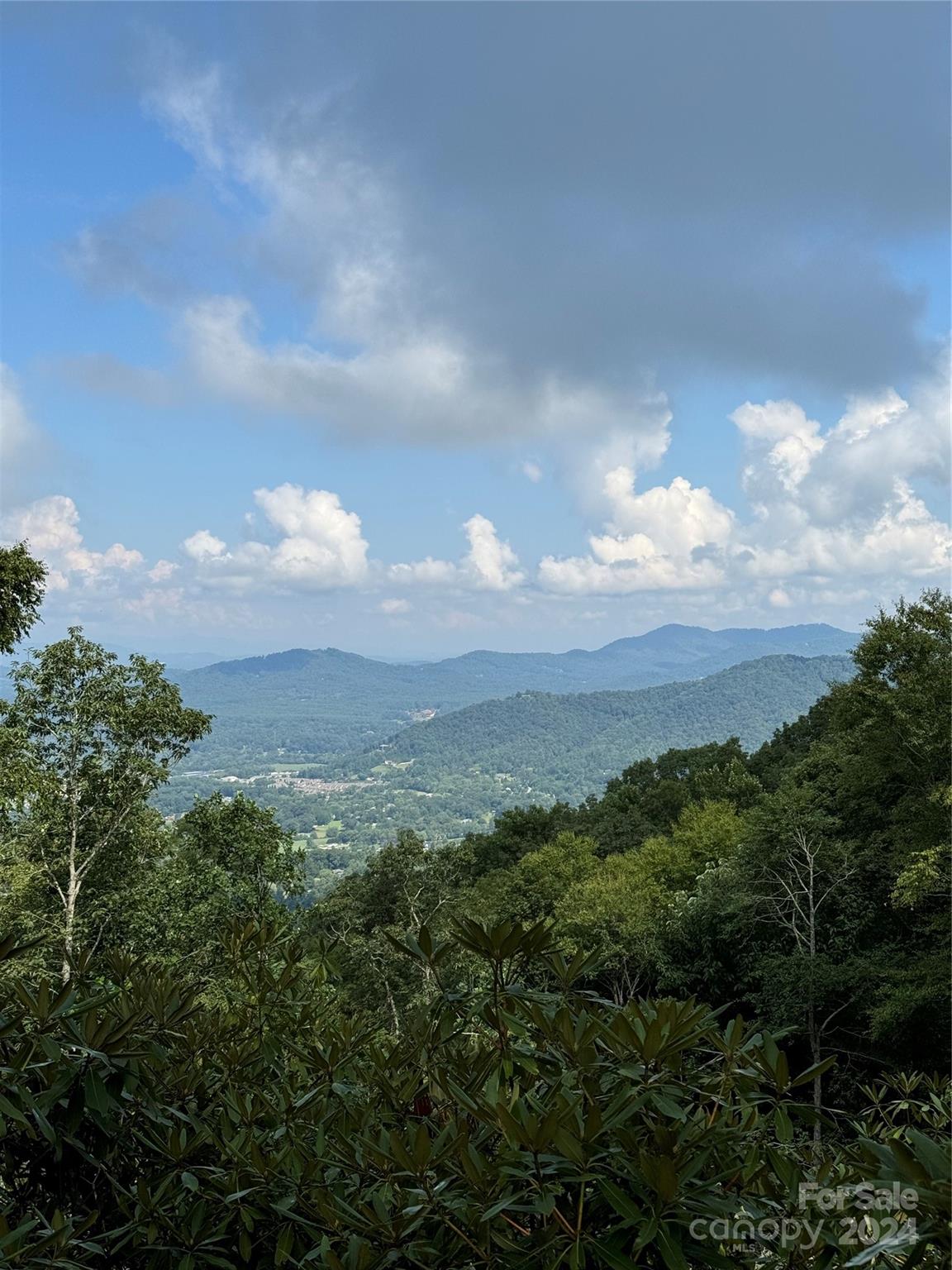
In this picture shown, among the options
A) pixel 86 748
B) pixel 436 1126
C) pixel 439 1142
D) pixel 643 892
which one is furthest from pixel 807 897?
pixel 439 1142

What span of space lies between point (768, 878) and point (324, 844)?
100578mm

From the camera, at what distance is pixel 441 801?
161 m

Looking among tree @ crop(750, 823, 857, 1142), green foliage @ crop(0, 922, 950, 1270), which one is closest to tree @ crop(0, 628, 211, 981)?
green foliage @ crop(0, 922, 950, 1270)

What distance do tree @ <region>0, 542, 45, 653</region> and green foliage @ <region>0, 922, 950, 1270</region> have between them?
26.9 ft

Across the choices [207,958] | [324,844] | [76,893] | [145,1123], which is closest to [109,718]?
[76,893]

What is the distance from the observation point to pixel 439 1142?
1.32m

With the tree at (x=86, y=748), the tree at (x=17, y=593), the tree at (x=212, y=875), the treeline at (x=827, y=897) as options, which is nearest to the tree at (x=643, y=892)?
the treeline at (x=827, y=897)

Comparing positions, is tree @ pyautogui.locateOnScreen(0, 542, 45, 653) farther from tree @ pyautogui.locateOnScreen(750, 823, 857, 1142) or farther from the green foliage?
tree @ pyautogui.locateOnScreen(750, 823, 857, 1142)

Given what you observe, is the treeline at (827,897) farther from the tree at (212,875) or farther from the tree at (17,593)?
the tree at (17,593)

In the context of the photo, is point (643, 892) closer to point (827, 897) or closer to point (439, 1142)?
point (827, 897)

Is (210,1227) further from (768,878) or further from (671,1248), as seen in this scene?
(768,878)

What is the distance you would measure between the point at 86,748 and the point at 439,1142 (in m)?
12.3

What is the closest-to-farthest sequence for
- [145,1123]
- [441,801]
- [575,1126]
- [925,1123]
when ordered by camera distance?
[575,1126] < [145,1123] < [925,1123] < [441,801]

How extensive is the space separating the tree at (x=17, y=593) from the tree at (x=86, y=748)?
2.76m
